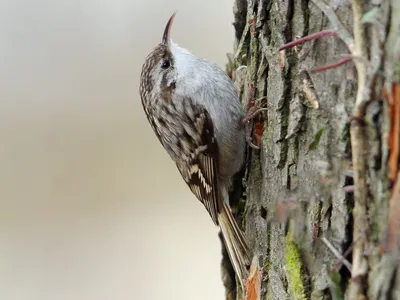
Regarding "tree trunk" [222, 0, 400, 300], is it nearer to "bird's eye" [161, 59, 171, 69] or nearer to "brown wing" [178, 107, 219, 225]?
"brown wing" [178, 107, 219, 225]

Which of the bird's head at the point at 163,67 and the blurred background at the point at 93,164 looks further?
the blurred background at the point at 93,164

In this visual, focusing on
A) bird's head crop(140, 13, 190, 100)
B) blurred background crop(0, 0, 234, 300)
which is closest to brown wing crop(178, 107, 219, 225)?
bird's head crop(140, 13, 190, 100)

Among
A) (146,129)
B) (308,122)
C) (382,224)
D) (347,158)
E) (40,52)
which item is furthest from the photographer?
(40,52)

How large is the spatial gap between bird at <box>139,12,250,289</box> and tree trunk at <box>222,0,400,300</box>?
159 millimetres

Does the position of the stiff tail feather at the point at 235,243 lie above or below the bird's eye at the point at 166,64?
below

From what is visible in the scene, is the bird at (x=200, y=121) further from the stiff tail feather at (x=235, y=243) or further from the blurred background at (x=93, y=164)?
the blurred background at (x=93, y=164)

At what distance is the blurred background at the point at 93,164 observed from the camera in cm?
409

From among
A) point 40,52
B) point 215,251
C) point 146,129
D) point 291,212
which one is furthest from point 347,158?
point 40,52

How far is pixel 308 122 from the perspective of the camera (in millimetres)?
1311

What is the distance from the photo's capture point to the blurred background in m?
4.09

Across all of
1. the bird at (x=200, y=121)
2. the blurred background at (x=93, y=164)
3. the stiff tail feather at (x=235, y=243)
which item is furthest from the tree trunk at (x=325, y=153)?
the blurred background at (x=93, y=164)

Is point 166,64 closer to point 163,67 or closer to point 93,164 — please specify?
point 163,67

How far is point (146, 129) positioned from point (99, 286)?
1.24 meters

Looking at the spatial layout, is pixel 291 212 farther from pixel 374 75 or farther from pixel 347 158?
pixel 374 75
